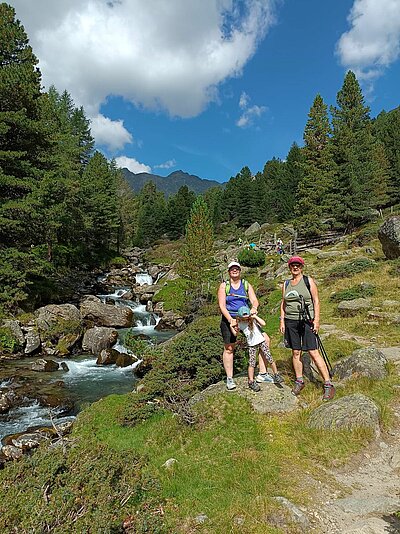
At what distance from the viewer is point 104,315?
24.2 metres

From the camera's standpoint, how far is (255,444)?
232 inches

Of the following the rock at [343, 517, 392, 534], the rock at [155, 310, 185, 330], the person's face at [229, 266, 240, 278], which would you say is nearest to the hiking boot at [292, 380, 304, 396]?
the person's face at [229, 266, 240, 278]

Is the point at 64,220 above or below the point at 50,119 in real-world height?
below

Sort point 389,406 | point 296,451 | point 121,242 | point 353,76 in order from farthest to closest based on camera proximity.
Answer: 1. point 121,242
2. point 353,76
3. point 389,406
4. point 296,451

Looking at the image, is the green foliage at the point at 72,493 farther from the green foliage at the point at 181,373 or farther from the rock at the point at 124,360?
the rock at the point at 124,360

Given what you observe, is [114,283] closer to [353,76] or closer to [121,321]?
[121,321]

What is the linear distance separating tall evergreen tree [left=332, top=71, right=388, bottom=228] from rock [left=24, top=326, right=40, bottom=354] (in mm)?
28862

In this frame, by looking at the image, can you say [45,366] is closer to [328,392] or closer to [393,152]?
[328,392]

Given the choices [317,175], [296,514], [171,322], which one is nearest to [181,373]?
[296,514]

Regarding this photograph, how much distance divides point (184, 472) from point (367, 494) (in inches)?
99.4

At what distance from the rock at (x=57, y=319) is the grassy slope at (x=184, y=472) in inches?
479

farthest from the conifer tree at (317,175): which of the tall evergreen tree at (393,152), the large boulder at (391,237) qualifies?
the large boulder at (391,237)

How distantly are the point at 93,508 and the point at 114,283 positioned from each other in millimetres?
36646

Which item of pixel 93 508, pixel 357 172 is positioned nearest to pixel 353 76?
pixel 357 172
